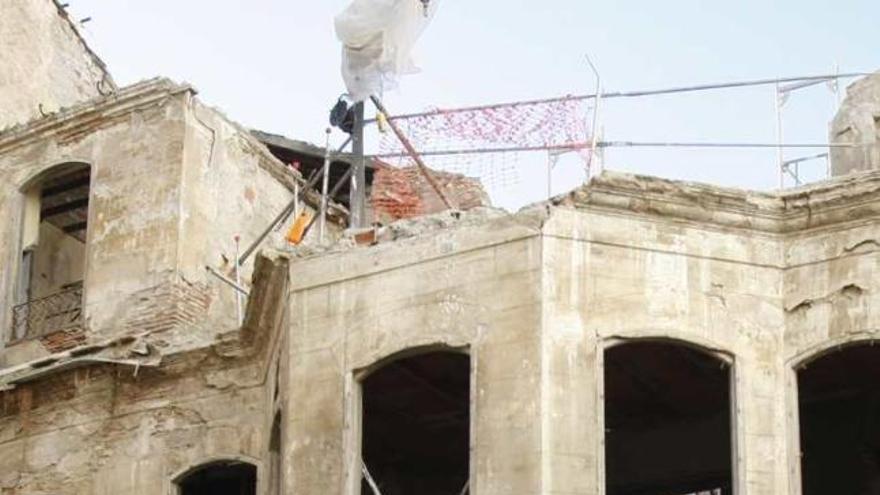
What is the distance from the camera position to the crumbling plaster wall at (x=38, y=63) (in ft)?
96.0

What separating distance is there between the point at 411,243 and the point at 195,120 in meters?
6.54

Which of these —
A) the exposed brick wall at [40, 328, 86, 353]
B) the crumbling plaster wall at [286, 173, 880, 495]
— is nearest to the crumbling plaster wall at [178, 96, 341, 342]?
the exposed brick wall at [40, 328, 86, 353]

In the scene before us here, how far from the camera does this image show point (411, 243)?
19.0 metres

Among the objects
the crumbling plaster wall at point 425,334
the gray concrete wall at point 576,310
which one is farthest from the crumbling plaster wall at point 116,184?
the crumbling plaster wall at point 425,334

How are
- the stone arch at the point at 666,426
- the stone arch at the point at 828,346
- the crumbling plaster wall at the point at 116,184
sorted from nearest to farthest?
the stone arch at the point at 828,346 < the stone arch at the point at 666,426 < the crumbling plaster wall at the point at 116,184

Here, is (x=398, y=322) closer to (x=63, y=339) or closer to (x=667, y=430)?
(x=667, y=430)

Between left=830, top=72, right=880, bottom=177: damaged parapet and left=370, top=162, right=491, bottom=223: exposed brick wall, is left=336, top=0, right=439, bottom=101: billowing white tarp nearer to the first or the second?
left=830, top=72, right=880, bottom=177: damaged parapet

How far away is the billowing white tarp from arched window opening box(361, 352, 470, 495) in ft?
9.78

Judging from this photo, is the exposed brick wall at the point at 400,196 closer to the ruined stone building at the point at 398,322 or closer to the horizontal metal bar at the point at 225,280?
the ruined stone building at the point at 398,322

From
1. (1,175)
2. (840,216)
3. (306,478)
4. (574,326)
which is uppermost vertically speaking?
(1,175)

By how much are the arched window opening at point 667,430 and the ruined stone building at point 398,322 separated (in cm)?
3

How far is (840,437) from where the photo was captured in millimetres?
22531

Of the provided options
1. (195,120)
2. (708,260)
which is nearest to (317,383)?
(708,260)

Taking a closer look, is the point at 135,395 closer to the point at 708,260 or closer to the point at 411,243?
the point at 411,243
